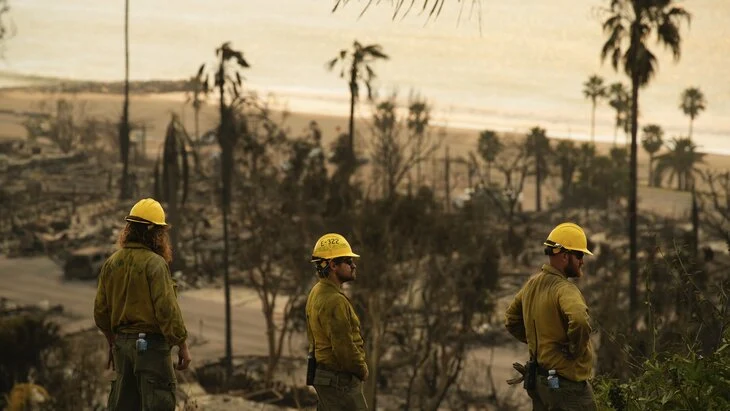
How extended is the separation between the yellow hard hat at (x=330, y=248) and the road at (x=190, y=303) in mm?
41780

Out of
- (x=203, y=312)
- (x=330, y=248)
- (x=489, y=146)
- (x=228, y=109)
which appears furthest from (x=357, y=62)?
(x=489, y=146)

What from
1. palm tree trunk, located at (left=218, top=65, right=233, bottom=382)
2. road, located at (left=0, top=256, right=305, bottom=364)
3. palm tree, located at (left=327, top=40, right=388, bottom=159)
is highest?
palm tree, located at (left=327, top=40, right=388, bottom=159)

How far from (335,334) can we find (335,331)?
3cm

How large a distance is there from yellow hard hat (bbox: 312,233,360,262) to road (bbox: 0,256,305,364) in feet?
137

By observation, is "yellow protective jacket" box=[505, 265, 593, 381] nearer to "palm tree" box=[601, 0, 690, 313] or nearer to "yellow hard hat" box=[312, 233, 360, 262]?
"yellow hard hat" box=[312, 233, 360, 262]

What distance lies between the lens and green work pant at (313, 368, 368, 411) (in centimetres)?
Answer: 847

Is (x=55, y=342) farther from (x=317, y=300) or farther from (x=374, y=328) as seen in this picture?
(x=317, y=300)

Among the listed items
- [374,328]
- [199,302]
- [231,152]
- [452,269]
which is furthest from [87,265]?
[374,328]

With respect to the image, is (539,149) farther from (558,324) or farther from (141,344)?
(141,344)

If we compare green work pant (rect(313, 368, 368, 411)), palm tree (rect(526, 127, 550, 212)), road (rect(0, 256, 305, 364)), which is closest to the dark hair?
green work pant (rect(313, 368, 368, 411))

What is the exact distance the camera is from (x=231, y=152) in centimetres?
5600

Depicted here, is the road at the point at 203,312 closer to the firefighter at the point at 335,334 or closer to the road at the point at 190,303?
the road at the point at 190,303

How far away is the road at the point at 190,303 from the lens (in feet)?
186

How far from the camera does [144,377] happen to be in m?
7.71
